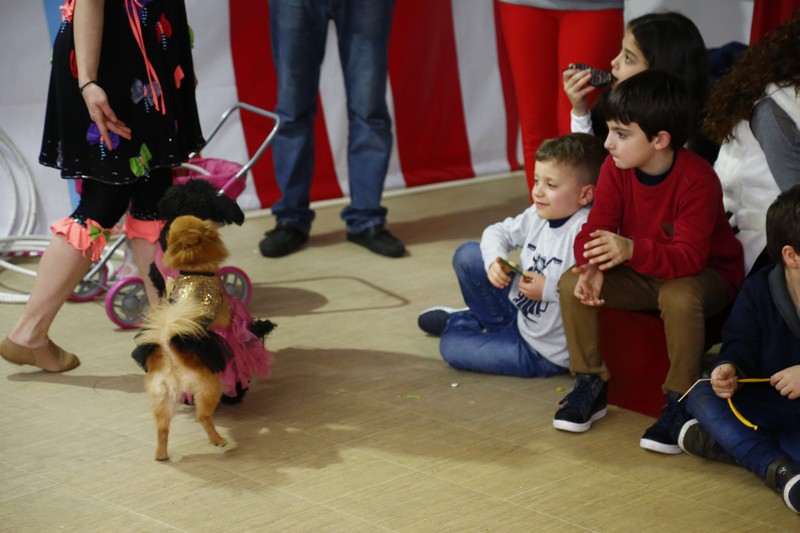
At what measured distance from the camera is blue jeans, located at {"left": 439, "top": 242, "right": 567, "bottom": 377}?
2.87 meters

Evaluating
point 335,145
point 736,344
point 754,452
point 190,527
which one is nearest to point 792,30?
point 736,344

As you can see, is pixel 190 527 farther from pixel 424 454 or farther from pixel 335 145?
pixel 335 145

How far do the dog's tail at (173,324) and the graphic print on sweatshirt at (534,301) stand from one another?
0.86 meters

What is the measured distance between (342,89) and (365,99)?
2.66 feet

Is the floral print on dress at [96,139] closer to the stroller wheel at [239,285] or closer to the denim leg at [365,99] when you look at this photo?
the stroller wheel at [239,285]

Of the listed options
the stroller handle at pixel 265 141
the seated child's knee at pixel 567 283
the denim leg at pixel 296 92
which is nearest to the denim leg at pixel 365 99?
the denim leg at pixel 296 92

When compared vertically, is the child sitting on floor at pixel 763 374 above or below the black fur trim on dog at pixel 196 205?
below

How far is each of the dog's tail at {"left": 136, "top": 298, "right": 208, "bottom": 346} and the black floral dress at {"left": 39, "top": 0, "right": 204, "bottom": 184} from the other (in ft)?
1.80

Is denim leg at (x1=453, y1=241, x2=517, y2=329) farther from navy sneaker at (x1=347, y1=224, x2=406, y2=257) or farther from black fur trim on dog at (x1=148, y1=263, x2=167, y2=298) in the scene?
navy sneaker at (x1=347, y1=224, x2=406, y2=257)

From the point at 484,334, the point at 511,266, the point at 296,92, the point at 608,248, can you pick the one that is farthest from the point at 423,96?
the point at 608,248

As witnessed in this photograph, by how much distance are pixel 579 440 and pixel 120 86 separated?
1390 millimetres

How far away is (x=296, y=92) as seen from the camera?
407 centimetres

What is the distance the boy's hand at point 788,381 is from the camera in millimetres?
2211

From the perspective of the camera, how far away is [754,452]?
2.24 m
